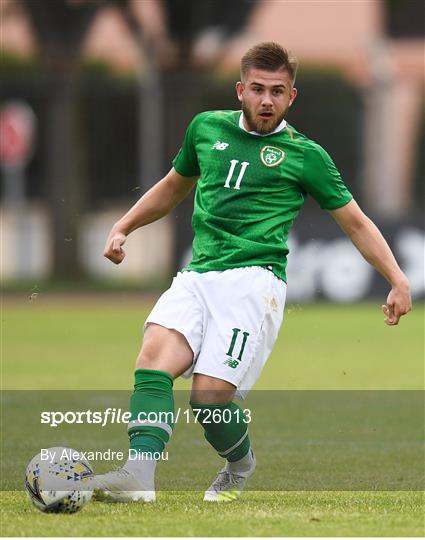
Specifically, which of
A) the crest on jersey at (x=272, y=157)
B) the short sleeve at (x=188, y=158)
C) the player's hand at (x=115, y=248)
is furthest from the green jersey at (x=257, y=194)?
the player's hand at (x=115, y=248)

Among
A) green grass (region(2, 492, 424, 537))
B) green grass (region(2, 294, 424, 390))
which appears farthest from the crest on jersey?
green grass (region(2, 492, 424, 537))

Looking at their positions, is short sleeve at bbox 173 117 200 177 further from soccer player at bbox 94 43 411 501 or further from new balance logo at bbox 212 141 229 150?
new balance logo at bbox 212 141 229 150

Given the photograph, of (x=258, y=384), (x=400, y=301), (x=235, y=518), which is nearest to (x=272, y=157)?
(x=400, y=301)

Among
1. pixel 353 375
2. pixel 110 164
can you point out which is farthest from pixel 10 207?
pixel 353 375

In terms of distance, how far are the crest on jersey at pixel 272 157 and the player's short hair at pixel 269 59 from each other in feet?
1.10

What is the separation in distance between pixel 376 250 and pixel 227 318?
746mm

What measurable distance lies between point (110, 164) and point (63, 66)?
7368 millimetres

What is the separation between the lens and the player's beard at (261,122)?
632cm

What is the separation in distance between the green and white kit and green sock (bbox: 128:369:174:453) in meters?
0.19

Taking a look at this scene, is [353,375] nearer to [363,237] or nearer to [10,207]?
[363,237]

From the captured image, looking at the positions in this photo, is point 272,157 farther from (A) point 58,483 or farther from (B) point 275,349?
(B) point 275,349

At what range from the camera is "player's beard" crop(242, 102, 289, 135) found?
249 inches

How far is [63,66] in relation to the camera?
28.3 m

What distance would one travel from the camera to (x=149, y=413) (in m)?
6.12
